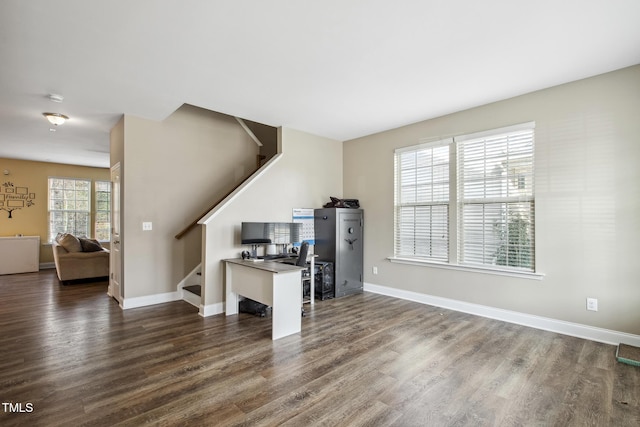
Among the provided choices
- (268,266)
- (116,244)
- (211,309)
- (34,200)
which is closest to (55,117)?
(116,244)

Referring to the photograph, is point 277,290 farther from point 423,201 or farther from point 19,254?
point 19,254

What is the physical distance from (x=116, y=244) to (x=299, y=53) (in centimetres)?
397

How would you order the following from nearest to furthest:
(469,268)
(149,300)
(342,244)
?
1. (469,268)
2. (149,300)
3. (342,244)

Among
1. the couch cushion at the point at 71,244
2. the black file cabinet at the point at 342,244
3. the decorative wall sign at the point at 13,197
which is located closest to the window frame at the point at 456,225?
the black file cabinet at the point at 342,244

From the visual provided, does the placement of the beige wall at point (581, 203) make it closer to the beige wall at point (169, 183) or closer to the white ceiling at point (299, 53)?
the white ceiling at point (299, 53)

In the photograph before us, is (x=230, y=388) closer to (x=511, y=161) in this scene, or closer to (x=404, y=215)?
(x=404, y=215)

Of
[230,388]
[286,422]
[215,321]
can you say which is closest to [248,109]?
[215,321]

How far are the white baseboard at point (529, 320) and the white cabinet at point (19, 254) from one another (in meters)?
8.14

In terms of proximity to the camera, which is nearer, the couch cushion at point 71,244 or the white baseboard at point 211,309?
A: the white baseboard at point 211,309

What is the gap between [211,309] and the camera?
13.4 ft

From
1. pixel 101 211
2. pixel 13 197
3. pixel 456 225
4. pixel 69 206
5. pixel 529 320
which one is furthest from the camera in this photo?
pixel 101 211

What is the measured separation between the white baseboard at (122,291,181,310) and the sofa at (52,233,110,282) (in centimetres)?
247

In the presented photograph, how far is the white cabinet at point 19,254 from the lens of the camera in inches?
274

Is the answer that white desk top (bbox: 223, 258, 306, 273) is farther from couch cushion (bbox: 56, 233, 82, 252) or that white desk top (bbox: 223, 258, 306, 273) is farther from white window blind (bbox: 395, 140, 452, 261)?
couch cushion (bbox: 56, 233, 82, 252)
